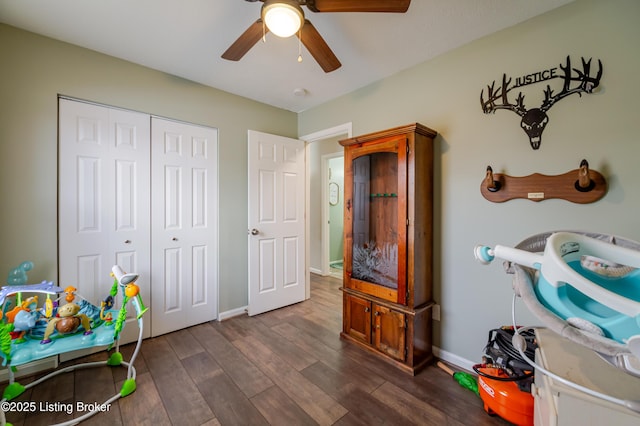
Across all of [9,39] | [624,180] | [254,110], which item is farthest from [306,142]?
[624,180]

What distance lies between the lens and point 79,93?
6.82 feet

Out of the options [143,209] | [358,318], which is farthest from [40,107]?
[358,318]

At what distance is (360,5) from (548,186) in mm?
1588

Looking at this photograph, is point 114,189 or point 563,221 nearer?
point 563,221

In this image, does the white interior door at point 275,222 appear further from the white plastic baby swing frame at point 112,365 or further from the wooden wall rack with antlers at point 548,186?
the wooden wall rack with antlers at point 548,186

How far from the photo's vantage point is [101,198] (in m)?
2.19

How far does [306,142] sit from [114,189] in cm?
217

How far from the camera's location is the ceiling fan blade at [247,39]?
1457mm

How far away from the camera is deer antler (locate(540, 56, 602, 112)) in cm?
153

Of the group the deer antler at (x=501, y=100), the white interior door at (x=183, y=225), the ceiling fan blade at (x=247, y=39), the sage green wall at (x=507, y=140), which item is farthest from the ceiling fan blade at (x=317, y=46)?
the white interior door at (x=183, y=225)

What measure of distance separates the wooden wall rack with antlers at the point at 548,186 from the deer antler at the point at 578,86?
0.44 m

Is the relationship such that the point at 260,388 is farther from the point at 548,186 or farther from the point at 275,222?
the point at 548,186

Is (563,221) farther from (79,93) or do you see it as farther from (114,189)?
(79,93)

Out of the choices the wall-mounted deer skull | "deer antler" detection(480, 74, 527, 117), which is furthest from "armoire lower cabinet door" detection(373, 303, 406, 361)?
"deer antler" detection(480, 74, 527, 117)
